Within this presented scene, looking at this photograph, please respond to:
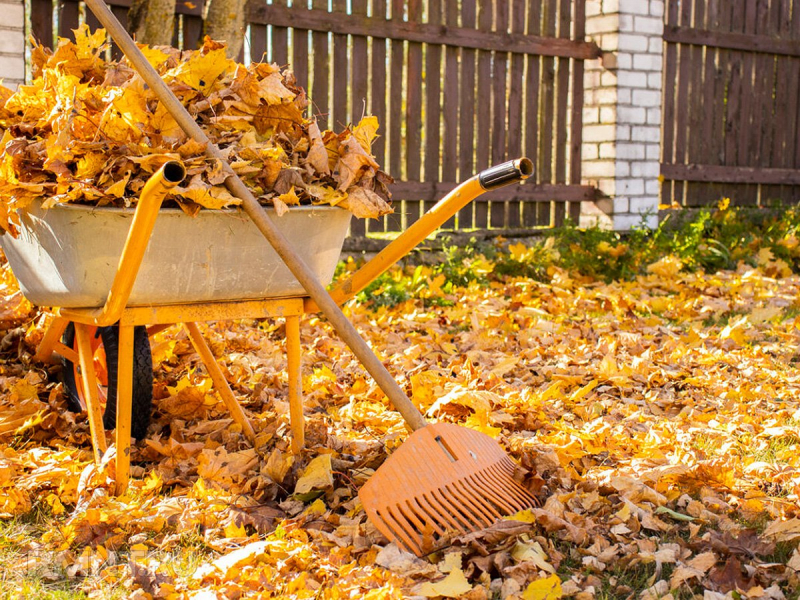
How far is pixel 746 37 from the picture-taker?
826 cm

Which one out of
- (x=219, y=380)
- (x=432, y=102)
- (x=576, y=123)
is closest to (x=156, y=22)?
(x=432, y=102)

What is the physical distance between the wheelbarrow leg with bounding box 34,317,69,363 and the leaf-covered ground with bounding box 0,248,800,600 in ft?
0.39

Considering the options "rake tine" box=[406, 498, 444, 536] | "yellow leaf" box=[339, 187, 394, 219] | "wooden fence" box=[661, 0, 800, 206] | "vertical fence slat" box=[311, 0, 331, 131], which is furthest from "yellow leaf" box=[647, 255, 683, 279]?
"rake tine" box=[406, 498, 444, 536]

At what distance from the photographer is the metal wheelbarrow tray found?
225cm

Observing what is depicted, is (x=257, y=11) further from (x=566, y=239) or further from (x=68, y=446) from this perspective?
(x=68, y=446)

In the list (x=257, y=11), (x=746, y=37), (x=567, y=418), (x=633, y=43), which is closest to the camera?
(x=567, y=418)

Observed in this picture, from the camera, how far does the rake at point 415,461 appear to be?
2.12 meters

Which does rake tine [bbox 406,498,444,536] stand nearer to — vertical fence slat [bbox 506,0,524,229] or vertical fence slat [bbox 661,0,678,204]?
vertical fence slat [bbox 506,0,524,229]

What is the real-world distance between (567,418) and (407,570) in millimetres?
1288

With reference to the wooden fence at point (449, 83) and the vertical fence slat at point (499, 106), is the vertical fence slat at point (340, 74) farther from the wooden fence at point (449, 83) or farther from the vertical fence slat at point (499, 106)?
the vertical fence slat at point (499, 106)

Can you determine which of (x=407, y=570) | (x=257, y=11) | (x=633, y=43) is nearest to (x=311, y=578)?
(x=407, y=570)

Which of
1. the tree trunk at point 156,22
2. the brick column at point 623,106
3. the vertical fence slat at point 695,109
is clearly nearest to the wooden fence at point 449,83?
the brick column at point 623,106

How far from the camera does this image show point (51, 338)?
3008 millimetres

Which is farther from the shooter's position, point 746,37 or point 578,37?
point 746,37
